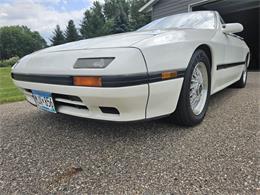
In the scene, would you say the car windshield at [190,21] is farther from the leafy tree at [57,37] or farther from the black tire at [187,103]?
the leafy tree at [57,37]

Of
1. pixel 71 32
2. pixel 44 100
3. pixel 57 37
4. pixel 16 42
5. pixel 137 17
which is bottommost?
pixel 16 42

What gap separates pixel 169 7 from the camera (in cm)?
888

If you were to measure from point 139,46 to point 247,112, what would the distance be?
1.76 meters

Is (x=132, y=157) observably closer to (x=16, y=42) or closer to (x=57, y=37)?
(x=57, y=37)

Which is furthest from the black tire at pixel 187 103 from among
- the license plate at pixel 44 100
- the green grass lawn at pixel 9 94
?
the green grass lawn at pixel 9 94

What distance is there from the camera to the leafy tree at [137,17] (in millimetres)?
29566

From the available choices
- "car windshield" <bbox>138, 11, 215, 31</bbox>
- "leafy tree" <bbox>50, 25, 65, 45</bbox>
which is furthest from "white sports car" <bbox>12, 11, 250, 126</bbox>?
"leafy tree" <bbox>50, 25, 65, 45</bbox>

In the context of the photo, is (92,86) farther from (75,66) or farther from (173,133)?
(173,133)

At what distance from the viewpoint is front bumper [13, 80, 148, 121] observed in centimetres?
147

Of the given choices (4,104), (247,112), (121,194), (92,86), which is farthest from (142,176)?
(4,104)

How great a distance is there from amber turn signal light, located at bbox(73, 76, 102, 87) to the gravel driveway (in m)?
0.56

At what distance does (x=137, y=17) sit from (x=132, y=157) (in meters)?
34.3

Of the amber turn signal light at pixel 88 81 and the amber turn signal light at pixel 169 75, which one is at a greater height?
the amber turn signal light at pixel 88 81

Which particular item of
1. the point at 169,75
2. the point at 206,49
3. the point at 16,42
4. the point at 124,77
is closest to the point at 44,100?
the point at 124,77
